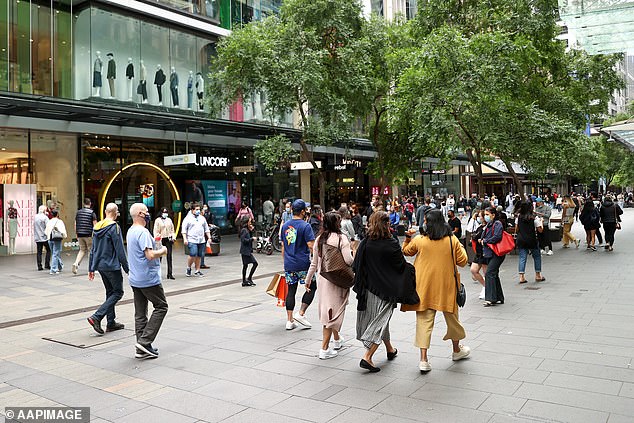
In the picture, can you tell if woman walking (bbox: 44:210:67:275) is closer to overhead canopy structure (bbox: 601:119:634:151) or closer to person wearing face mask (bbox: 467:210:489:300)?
person wearing face mask (bbox: 467:210:489:300)

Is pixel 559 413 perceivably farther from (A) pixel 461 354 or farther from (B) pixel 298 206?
(B) pixel 298 206

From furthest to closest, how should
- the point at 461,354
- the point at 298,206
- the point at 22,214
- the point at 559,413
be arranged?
the point at 22,214 < the point at 298,206 < the point at 461,354 < the point at 559,413

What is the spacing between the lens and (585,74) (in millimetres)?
19172

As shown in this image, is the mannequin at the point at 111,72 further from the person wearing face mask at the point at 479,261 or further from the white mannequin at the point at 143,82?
the person wearing face mask at the point at 479,261

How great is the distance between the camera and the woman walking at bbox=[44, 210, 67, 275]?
13766mm

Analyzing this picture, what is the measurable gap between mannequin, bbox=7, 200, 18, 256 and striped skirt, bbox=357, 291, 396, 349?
17.2 meters

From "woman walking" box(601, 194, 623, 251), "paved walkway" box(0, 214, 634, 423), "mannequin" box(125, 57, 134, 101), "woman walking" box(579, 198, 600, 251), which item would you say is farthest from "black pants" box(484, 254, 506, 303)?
"mannequin" box(125, 57, 134, 101)

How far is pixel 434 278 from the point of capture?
5.68 m

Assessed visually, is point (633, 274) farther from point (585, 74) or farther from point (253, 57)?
point (253, 57)

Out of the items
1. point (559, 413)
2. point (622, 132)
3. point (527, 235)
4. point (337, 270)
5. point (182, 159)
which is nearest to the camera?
point (559, 413)

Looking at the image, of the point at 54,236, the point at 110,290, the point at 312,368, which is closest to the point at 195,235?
the point at 54,236

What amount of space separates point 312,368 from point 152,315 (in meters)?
2.02

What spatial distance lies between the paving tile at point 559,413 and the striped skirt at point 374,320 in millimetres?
1534

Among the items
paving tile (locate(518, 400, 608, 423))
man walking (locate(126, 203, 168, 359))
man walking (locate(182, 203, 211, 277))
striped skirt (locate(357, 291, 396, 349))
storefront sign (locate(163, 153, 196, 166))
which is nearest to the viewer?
paving tile (locate(518, 400, 608, 423))
